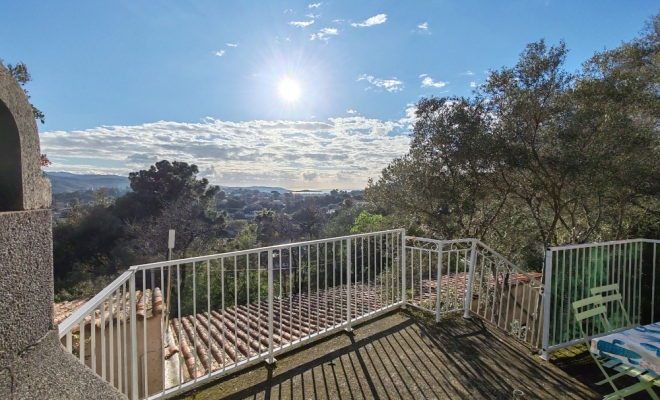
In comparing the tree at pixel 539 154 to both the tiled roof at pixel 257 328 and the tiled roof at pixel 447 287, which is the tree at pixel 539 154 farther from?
the tiled roof at pixel 257 328

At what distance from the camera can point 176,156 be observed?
64.4ft

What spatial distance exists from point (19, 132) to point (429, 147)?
18.2ft

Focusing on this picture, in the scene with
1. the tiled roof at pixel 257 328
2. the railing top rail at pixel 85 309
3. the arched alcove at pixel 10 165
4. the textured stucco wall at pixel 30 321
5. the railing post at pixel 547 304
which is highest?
the arched alcove at pixel 10 165

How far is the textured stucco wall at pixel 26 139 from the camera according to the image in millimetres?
804

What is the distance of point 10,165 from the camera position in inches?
32.6

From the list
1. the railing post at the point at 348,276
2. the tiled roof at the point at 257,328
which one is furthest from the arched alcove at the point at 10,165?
the railing post at the point at 348,276

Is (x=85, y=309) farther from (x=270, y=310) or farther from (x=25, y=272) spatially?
(x=270, y=310)

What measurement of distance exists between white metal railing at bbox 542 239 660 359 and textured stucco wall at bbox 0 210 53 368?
3.77 meters

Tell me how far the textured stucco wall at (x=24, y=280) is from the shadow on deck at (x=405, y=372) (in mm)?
2036

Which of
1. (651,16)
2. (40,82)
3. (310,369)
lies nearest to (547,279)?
(310,369)

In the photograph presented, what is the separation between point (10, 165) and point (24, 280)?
0.30 meters

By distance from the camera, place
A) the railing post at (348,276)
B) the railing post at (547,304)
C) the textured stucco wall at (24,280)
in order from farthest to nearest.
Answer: the railing post at (348,276) < the railing post at (547,304) < the textured stucco wall at (24,280)

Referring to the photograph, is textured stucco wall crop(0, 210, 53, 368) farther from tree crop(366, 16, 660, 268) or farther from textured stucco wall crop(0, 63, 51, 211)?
tree crop(366, 16, 660, 268)

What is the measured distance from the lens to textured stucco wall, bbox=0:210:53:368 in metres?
0.74
